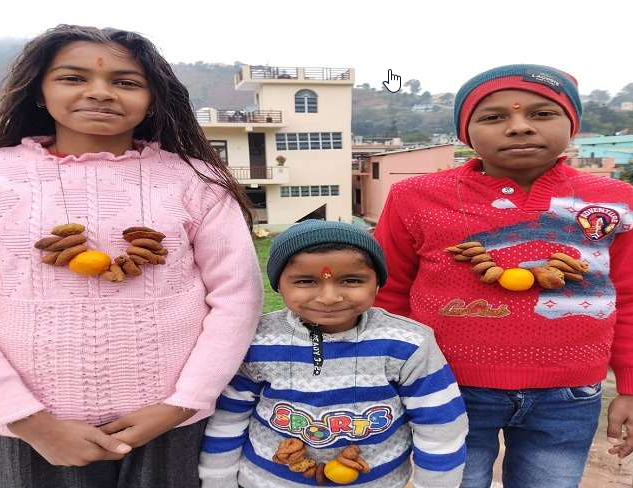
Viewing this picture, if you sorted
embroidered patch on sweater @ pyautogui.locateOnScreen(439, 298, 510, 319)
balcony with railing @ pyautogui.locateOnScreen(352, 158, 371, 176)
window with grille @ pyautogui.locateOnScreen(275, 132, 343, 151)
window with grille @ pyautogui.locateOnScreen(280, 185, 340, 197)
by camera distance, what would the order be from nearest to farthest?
embroidered patch on sweater @ pyautogui.locateOnScreen(439, 298, 510, 319) < window with grille @ pyautogui.locateOnScreen(275, 132, 343, 151) < window with grille @ pyautogui.locateOnScreen(280, 185, 340, 197) < balcony with railing @ pyautogui.locateOnScreen(352, 158, 371, 176)

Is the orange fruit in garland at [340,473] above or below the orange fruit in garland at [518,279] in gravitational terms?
below

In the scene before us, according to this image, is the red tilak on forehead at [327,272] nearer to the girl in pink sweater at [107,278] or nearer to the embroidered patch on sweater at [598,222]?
the girl in pink sweater at [107,278]

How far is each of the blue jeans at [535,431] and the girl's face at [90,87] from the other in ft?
3.98

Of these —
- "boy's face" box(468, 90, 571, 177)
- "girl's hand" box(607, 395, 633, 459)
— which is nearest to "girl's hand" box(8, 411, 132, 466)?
"boy's face" box(468, 90, 571, 177)

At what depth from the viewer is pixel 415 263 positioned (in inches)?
57.9

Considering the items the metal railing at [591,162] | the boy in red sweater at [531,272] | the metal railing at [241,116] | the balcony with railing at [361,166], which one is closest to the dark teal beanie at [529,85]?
the boy in red sweater at [531,272]

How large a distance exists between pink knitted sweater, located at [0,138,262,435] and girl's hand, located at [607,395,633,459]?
108cm

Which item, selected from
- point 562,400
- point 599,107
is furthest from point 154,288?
point 599,107

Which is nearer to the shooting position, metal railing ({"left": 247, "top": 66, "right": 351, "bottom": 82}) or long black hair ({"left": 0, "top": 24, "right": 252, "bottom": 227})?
long black hair ({"left": 0, "top": 24, "right": 252, "bottom": 227})

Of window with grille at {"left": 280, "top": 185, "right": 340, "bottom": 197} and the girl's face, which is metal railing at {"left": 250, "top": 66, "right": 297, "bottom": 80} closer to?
window with grille at {"left": 280, "top": 185, "right": 340, "bottom": 197}

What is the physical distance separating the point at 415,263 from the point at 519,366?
415 mm

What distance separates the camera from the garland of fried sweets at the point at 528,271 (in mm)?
1193

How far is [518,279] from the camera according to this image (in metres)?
1.21

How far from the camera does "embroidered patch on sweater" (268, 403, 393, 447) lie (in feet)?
3.95
